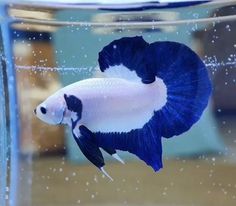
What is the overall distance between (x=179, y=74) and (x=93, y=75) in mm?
118

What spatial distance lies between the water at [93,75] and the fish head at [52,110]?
1cm

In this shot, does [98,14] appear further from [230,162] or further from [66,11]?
[230,162]

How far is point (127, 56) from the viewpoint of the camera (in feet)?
2.66

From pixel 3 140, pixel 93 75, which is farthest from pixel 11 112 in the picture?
pixel 93 75

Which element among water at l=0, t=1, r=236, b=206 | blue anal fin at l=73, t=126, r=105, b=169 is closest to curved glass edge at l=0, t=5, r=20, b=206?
water at l=0, t=1, r=236, b=206

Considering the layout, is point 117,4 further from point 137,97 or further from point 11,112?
point 11,112

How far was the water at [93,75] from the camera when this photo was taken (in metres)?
0.80

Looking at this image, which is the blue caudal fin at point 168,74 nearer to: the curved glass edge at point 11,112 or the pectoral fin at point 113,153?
the pectoral fin at point 113,153

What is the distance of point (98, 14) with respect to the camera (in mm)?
810

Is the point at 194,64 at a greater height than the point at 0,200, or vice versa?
the point at 194,64

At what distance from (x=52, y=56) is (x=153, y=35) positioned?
0.15 meters

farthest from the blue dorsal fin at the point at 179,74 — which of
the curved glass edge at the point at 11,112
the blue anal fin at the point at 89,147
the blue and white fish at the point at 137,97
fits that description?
the curved glass edge at the point at 11,112

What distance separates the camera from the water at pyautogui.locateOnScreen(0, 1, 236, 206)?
0.80 meters

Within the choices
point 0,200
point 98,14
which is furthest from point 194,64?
point 0,200
